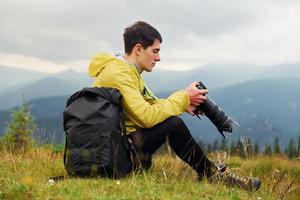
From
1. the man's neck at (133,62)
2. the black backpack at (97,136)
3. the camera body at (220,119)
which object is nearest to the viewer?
the black backpack at (97,136)

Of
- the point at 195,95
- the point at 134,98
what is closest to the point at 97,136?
the point at 134,98

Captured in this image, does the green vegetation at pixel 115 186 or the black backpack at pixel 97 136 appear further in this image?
the black backpack at pixel 97 136

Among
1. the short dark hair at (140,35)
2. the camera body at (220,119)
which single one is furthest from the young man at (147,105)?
the camera body at (220,119)

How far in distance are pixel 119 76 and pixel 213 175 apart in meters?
1.64

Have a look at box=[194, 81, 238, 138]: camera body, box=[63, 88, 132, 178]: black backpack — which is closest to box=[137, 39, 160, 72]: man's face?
box=[63, 88, 132, 178]: black backpack

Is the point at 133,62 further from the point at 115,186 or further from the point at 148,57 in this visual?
the point at 115,186

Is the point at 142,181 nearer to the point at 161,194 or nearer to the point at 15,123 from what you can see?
the point at 161,194

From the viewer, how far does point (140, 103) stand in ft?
17.8

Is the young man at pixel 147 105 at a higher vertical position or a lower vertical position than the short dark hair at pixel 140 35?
lower

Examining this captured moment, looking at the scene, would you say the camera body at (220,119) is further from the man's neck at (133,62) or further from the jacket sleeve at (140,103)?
the man's neck at (133,62)

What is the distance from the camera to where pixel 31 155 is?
769 cm

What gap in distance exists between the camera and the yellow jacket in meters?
5.41

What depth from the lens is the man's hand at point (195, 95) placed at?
5.67 m

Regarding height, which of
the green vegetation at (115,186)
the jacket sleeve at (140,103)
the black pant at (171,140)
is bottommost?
the green vegetation at (115,186)
